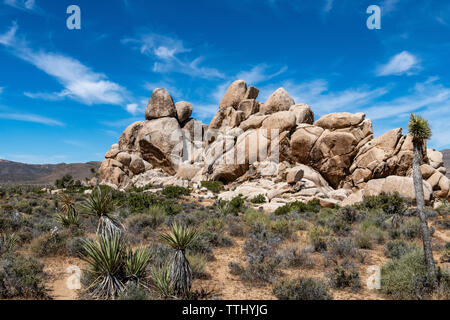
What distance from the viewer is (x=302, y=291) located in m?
6.76

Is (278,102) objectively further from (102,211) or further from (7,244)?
(7,244)

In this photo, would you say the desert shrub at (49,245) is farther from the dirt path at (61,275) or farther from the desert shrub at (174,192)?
the desert shrub at (174,192)

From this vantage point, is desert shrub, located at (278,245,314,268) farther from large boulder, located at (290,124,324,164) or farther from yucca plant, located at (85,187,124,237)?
large boulder, located at (290,124,324,164)

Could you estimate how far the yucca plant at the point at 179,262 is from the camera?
20.9 ft

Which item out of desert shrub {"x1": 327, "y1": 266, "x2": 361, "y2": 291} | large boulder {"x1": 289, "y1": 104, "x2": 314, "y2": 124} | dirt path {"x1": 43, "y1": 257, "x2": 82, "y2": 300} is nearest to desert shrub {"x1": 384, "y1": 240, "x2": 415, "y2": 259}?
desert shrub {"x1": 327, "y1": 266, "x2": 361, "y2": 291}

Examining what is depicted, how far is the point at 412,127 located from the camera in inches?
286

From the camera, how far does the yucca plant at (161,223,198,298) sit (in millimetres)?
6367

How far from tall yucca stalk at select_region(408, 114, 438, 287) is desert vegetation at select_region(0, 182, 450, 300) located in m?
0.51

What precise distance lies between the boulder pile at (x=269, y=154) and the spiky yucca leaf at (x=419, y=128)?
15.9m

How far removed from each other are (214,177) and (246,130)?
A: 875cm

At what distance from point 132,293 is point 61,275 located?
3691mm

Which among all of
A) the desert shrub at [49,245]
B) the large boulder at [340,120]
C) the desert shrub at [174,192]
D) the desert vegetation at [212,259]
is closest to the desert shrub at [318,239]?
the desert vegetation at [212,259]
